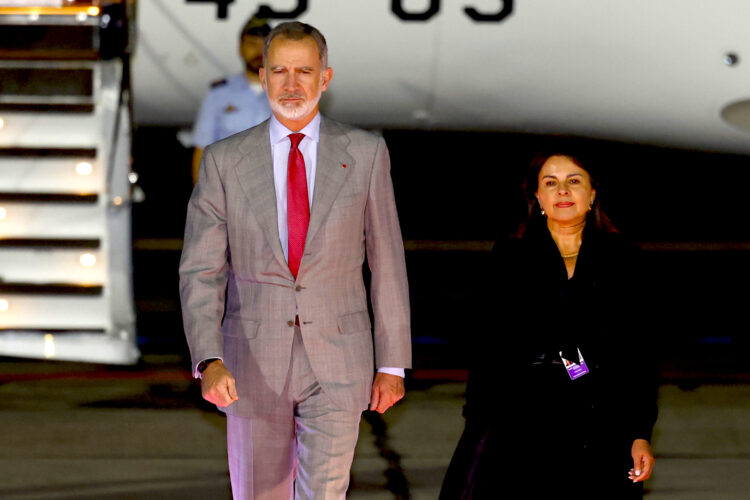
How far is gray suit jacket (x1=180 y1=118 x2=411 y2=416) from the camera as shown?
2.67m

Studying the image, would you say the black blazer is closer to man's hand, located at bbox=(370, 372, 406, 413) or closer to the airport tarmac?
man's hand, located at bbox=(370, 372, 406, 413)

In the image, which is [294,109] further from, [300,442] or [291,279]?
[300,442]

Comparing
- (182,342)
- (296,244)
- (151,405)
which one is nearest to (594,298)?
(296,244)

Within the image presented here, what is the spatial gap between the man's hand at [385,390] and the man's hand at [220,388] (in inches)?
13.8

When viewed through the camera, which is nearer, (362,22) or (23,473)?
(23,473)

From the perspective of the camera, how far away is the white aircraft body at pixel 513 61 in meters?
7.22

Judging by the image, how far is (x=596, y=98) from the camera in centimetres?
736

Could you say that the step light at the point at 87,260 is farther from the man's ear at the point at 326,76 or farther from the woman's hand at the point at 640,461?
the woman's hand at the point at 640,461

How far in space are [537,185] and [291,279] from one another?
2.19 feet

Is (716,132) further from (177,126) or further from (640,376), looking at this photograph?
(640,376)

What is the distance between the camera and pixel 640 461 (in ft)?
8.71

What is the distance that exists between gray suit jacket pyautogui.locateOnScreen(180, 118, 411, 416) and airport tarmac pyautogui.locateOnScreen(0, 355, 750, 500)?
1708 millimetres

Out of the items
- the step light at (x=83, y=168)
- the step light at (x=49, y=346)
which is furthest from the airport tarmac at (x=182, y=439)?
the step light at (x=83, y=168)

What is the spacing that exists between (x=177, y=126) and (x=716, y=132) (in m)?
3.43
